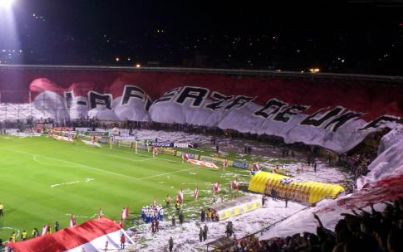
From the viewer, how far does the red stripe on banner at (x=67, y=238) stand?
22.8 m

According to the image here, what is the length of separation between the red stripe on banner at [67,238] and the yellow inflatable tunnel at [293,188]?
14.3 m

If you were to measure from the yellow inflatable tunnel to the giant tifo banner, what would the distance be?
1270 centimetres

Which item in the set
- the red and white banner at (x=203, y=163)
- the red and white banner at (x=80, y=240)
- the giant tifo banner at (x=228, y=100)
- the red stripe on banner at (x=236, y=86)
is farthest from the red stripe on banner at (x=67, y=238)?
the red stripe on banner at (x=236, y=86)

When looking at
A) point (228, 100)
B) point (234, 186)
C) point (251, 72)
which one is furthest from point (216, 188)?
point (251, 72)

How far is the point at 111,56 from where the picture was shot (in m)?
103

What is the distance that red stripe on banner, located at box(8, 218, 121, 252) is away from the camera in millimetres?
22812

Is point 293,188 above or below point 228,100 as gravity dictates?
below

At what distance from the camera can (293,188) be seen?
36.3 metres

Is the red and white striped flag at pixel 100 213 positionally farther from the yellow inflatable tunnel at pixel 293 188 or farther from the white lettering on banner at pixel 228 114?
the white lettering on banner at pixel 228 114

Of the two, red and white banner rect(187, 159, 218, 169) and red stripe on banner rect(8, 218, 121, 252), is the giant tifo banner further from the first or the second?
red stripe on banner rect(8, 218, 121, 252)

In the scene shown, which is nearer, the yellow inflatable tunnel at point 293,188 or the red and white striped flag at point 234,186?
the yellow inflatable tunnel at point 293,188

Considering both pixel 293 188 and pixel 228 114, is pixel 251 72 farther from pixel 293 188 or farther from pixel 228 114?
pixel 293 188

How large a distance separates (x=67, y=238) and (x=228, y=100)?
143 ft

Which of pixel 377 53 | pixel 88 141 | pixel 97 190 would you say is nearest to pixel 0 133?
pixel 88 141
